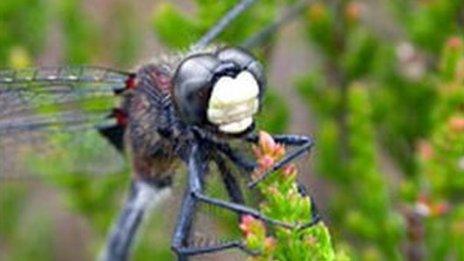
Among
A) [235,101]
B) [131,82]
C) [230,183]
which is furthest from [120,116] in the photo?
[235,101]

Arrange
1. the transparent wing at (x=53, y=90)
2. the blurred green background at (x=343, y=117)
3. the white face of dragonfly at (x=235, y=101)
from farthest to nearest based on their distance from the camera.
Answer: the blurred green background at (x=343, y=117) → the transparent wing at (x=53, y=90) → the white face of dragonfly at (x=235, y=101)

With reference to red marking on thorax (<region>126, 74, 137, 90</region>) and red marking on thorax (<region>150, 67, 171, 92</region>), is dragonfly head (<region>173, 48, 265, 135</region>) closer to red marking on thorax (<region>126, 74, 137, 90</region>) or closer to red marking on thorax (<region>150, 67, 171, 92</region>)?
red marking on thorax (<region>150, 67, 171, 92</region>)

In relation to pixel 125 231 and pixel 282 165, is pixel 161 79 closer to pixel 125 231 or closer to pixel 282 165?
pixel 282 165

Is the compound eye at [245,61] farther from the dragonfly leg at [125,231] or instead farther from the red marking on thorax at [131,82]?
the dragonfly leg at [125,231]

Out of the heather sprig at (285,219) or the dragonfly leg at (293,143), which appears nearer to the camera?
the heather sprig at (285,219)

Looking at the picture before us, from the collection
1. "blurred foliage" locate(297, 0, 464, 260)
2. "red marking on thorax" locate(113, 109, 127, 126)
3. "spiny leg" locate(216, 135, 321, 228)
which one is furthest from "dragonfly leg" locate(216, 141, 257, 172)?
"blurred foliage" locate(297, 0, 464, 260)

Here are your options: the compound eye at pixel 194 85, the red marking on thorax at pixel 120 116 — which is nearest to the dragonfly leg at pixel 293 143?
the compound eye at pixel 194 85

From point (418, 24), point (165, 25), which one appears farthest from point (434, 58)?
point (165, 25)
